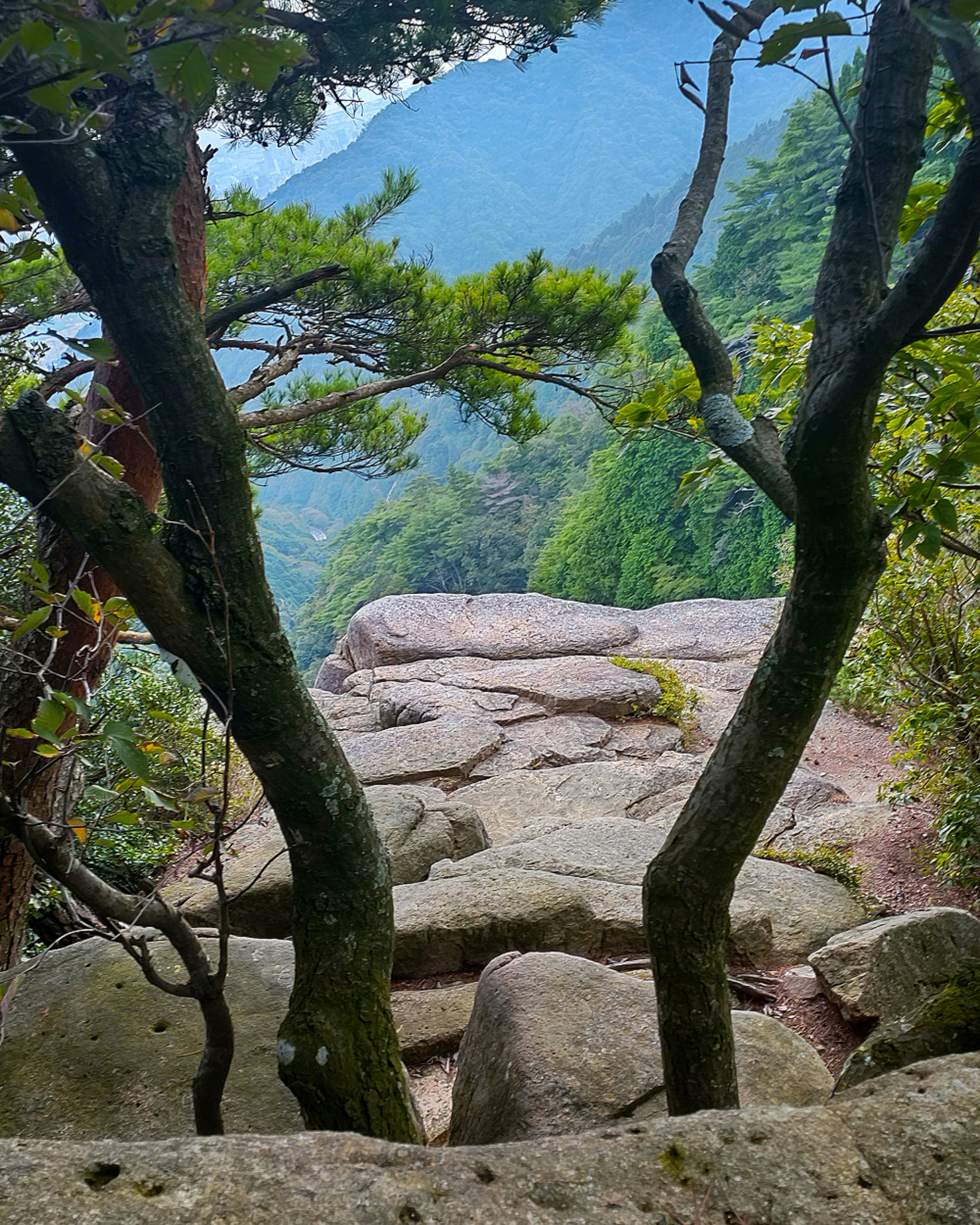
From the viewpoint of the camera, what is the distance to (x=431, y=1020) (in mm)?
3691

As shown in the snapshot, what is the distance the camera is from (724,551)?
24812 mm

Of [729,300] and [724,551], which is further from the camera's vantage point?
[729,300]

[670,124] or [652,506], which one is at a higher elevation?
[670,124]

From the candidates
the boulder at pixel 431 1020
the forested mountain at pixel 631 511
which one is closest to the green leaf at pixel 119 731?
the boulder at pixel 431 1020

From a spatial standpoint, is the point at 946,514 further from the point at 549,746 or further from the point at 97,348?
the point at 549,746

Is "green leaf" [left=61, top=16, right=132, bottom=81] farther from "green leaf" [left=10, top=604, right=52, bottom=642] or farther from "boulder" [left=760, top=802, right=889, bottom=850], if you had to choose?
"boulder" [left=760, top=802, right=889, bottom=850]

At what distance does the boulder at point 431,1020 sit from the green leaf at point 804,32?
3387 mm

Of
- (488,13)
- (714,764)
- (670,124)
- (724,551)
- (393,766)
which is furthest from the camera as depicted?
(670,124)

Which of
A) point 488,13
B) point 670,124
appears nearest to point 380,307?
point 488,13

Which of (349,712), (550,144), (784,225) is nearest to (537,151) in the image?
(550,144)

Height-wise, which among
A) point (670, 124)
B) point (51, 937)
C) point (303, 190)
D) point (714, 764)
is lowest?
point (51, 937)

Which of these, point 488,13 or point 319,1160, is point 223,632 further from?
point 488,13

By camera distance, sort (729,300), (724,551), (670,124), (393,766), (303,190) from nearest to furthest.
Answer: (393,766), (724,551), (729,300), (303,190), (670,124)

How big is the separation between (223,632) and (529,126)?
9702 centimetres
